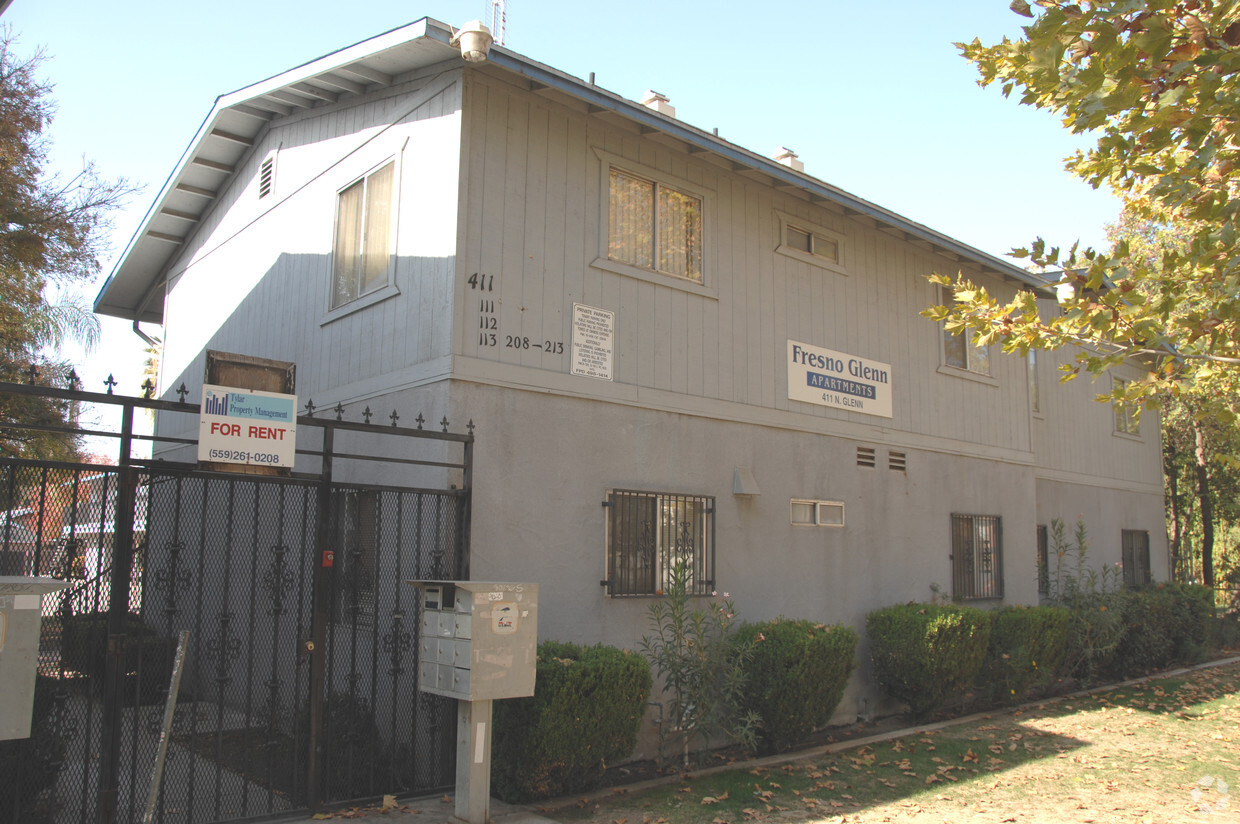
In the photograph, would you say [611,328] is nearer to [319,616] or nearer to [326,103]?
[319,616]

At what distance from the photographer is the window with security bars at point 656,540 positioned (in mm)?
8258

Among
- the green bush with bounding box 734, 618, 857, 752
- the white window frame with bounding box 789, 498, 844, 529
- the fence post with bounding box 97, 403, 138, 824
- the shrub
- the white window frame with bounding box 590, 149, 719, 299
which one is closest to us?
the fence post with bounding box 97, 403, 138, 824

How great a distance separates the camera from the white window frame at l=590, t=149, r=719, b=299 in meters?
8.66

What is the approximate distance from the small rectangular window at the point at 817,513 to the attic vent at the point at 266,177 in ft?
22.7

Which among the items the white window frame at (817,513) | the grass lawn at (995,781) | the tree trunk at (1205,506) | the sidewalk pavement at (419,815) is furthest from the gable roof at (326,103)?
the tree trunk at (1205,506)

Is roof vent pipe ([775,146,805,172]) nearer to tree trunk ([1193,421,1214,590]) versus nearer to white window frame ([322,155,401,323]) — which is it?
white window frame ([322,155,401,323])

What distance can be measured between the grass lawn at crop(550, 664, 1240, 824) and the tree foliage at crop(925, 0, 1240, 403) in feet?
10.2

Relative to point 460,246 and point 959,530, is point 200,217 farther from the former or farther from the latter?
point 959,530

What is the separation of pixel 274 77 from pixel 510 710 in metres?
6.61

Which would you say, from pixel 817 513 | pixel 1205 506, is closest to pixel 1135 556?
pixel 1205 506

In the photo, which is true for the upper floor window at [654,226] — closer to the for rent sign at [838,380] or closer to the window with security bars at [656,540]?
the for rent sign at [838,380]

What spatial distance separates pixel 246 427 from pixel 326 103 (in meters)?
4.98

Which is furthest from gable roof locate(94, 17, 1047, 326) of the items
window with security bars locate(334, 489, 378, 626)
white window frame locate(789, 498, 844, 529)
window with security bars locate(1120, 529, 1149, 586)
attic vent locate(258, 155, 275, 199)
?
window with security bars locate(1120, 529, 1149, 586)

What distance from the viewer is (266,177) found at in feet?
36.4
